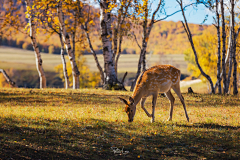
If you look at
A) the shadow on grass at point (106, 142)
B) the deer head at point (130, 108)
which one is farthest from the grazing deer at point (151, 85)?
the shadow on grass at point (106, 142)

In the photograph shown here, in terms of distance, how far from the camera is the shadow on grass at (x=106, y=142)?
297 inches

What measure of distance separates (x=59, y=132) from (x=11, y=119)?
Answer: 9.06ft

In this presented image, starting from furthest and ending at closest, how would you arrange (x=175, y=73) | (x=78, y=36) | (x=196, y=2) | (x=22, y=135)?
(x=78, y=36) < (x=196, y=2) < (x=175, y=73) < (x=22, y=135)

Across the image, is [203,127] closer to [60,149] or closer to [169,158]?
[169,158]

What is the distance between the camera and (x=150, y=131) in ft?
31.9

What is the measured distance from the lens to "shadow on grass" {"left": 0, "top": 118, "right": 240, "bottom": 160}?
7.54 meters

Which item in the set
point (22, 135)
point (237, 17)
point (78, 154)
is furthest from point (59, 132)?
point (237, 17)

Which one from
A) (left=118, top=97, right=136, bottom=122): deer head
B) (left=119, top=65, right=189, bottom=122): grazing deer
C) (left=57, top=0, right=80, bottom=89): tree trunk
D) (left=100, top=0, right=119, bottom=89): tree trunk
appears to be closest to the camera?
(left=118, top=97, right=136, bottom=122): deer head

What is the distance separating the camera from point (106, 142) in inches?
336

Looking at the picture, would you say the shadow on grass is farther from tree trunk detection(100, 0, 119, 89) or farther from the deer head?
tree trunk detection(100, 0, 119, 89)

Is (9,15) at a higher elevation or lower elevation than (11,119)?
higher

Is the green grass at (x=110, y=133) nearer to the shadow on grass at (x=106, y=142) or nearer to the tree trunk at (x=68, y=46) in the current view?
the shadow on grass at (x=106, y=142)

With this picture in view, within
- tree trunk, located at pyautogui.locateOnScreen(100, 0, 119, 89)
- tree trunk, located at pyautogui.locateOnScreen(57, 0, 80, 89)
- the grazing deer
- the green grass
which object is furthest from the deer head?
tree trunk, located at pyautogui.locateOnScreen(57, 0, 80, 89)

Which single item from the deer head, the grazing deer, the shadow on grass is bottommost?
the shadow on grass
